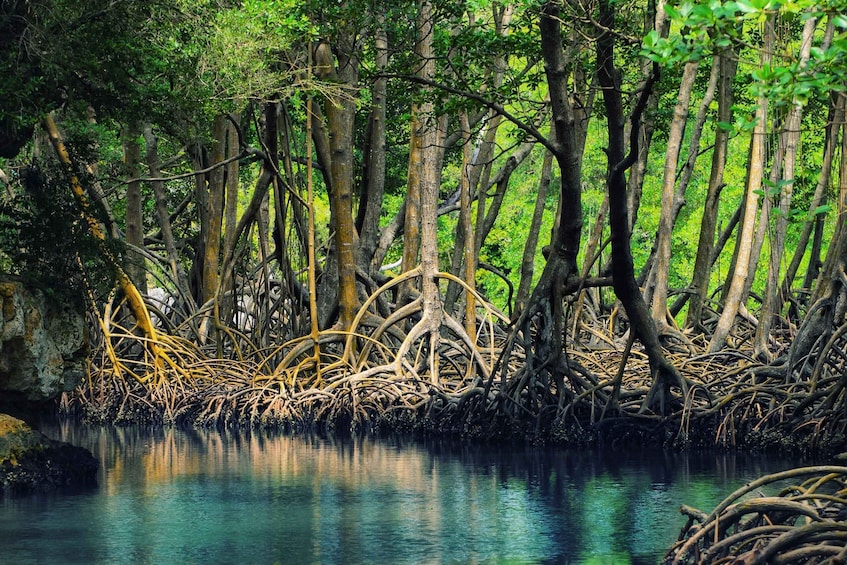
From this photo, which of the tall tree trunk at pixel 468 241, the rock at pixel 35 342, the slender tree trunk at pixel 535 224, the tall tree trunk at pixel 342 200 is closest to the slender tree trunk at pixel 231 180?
the tall tree trunk at pixel 342 200

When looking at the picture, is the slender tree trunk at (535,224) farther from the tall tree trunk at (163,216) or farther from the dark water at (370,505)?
the dark water at (370,505)

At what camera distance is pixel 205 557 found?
891 cm

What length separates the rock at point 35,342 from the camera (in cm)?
1202

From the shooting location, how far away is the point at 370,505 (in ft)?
36.4

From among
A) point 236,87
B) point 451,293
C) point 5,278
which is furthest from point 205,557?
point 451,293

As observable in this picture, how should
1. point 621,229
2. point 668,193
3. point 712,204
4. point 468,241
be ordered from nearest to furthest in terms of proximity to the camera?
point 621,229, point 668,193, point 712,204, point 468,241

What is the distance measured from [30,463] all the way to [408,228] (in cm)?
806

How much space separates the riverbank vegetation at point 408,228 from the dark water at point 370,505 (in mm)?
988

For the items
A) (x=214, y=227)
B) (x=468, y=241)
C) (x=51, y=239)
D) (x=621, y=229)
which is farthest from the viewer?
(x=214, y=227)

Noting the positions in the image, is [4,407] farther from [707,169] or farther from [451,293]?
[707,169]

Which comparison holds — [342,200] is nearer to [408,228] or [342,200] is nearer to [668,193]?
[408,228]

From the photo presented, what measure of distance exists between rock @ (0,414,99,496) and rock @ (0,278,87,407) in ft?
1.52

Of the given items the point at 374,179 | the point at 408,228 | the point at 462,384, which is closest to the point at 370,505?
the point at 462,384

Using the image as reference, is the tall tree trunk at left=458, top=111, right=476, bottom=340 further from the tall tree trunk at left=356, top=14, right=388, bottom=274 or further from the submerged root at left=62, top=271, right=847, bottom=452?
the tall tree trunk at left=356, top=14, right=388, bottom=274
